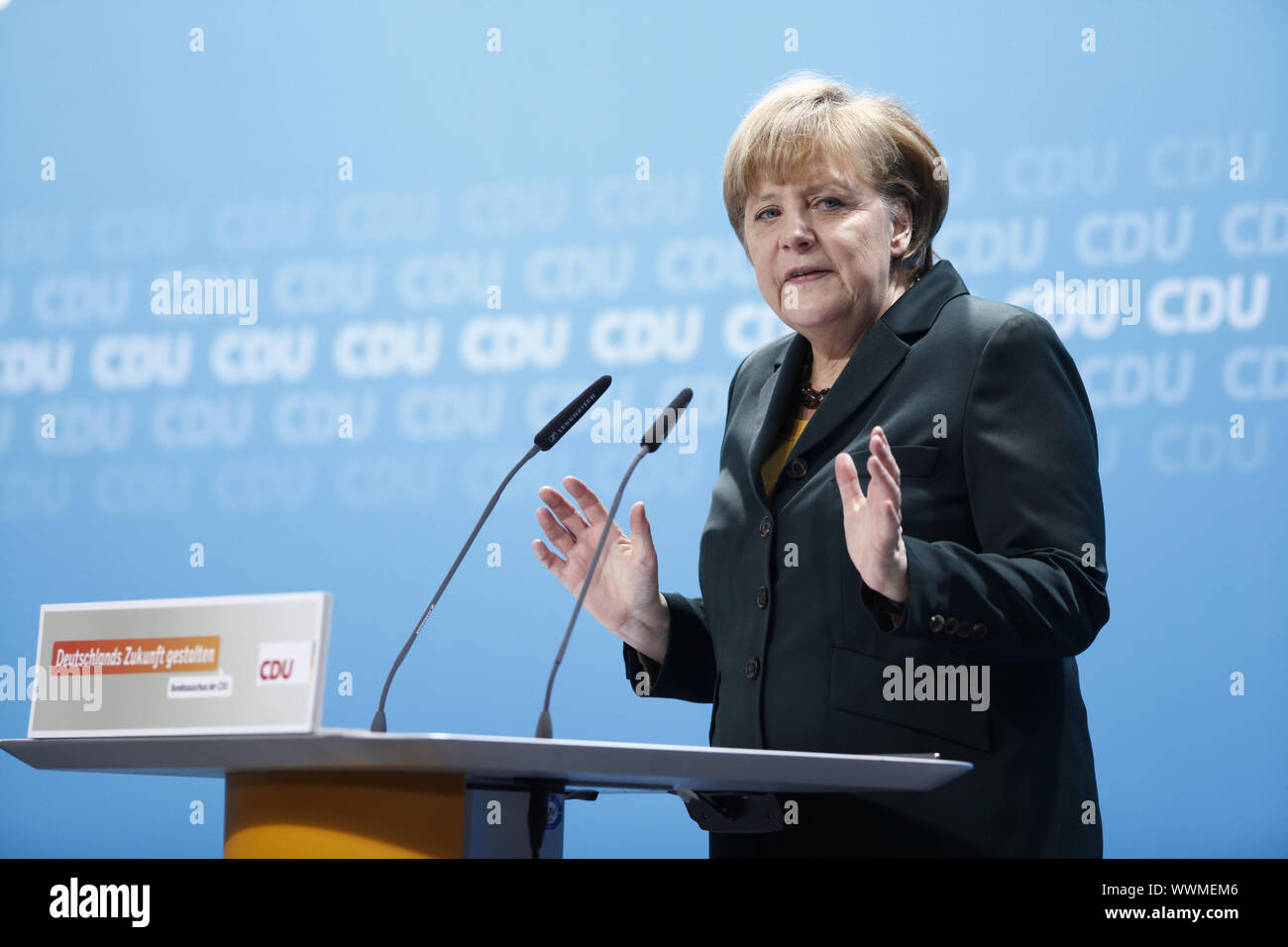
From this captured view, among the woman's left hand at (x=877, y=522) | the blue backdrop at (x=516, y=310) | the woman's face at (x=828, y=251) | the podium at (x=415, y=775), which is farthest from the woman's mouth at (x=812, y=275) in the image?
the blue backdrop at (x=516, y=310)

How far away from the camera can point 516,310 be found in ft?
10.4

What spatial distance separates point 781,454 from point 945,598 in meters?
0.48

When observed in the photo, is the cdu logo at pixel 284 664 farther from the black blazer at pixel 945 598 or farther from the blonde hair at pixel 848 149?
the blonde hair at pixel 848 149

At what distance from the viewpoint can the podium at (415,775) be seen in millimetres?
1097

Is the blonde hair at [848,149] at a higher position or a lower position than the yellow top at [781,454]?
higher

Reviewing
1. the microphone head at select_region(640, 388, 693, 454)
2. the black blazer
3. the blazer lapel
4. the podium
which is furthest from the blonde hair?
the podium

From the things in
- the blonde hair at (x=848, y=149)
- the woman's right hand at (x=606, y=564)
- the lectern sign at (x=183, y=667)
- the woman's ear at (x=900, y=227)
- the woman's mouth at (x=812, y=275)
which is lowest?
the lectern sign at (x=183, y=667)

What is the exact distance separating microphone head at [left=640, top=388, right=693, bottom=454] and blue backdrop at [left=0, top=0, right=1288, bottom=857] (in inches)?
50.6

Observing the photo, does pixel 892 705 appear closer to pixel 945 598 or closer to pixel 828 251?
pixel 945 598

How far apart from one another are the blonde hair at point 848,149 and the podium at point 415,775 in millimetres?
887

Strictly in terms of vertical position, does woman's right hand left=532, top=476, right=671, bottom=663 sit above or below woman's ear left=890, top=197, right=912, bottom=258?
below

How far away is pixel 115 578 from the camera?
133 inches

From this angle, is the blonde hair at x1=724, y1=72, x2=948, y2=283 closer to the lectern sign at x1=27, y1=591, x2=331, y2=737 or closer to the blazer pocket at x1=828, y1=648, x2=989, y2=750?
the blazer pocket at x1=828, y1=648, x2=989, y2=750

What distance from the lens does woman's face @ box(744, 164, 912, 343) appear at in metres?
1.79
